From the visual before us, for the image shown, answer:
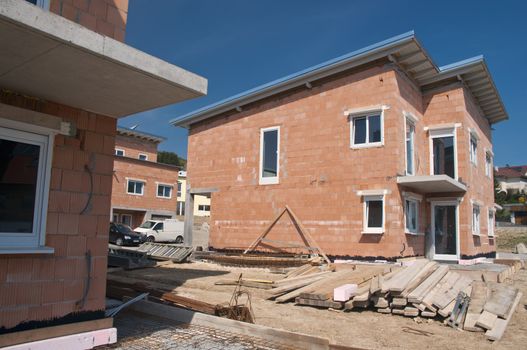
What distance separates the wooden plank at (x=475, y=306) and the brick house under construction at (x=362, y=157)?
12.2 feet

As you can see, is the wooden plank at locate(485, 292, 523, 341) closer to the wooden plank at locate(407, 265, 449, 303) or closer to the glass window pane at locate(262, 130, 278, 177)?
the wooden plank at locate(407, 265, 449, 303)

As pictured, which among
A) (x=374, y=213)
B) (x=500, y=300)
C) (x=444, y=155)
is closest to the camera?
(x=500, y=300)

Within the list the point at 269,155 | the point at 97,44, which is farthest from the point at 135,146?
the point at 97,44

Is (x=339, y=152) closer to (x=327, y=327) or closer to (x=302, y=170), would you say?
(x=302, y=170)

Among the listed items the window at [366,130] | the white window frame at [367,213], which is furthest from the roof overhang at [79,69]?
the window at [366,130]

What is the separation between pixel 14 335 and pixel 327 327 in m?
5.30

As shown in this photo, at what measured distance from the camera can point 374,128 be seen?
50.6 ft

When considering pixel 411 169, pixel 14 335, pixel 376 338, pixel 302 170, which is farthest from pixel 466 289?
pixel 14 335

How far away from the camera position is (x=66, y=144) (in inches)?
231

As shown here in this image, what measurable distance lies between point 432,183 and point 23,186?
12.7 meters

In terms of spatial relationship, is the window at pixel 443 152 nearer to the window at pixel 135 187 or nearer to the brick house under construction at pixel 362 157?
the brick house under construction at pixel 362 157

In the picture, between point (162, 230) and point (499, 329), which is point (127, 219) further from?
point (499, 329)

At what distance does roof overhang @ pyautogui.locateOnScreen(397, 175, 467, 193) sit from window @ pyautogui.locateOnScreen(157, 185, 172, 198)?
27.7m

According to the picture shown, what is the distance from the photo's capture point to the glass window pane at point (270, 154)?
1792 cm
